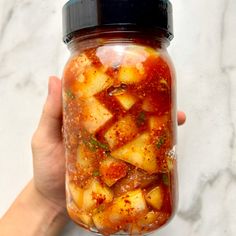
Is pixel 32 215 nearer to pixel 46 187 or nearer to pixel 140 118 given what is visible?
pixel 46 187

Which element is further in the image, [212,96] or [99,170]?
[212,96]

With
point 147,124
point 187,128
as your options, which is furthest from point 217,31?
point 147,124

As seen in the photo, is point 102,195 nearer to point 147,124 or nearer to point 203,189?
point 147,124

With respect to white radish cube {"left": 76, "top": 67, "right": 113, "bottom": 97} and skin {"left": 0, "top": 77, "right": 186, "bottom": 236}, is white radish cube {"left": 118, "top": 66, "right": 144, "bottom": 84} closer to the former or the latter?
white radish cube {"left": 76, "top": 67, "right": 113, "bottom": 97}

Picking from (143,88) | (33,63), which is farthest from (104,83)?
(33,63)

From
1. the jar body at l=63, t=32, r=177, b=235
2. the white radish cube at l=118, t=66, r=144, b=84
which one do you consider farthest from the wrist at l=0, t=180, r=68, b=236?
the white radish cube at l=118, t=66, r=144, b=84

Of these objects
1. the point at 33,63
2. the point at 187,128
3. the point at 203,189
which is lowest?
the point at 203,189

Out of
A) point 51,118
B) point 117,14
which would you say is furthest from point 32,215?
point 117,14

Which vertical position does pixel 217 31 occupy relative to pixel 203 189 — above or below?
above
